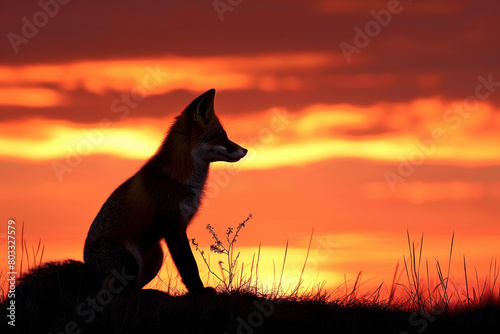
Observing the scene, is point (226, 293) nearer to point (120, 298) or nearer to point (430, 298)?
point (120, 298)

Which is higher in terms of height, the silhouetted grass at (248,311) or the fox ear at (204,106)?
the fox ear at (204,106)

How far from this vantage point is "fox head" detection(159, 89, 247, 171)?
8516mm

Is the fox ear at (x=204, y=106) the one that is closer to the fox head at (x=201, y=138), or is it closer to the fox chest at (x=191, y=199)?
the fox head at (x=201, y=138)

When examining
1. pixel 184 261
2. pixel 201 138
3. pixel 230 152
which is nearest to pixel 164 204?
pixel 184 261

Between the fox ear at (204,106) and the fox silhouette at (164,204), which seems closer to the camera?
the fox silhouette at (164,204)

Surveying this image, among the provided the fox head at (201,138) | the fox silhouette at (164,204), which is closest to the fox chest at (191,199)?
the fox silhouette at (164,204)

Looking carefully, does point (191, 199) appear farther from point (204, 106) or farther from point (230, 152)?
point (204, 106)

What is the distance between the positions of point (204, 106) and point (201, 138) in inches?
17.5

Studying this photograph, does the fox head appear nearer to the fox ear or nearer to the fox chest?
the fox ear

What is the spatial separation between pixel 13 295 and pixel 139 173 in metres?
2.25

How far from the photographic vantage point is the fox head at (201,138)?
8516 millimetres

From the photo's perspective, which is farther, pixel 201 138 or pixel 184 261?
pixel 201 138

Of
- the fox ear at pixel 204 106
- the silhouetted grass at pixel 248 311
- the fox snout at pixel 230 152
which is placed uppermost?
the fox ear at pixel 204 106

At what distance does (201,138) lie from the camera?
28.1ft
